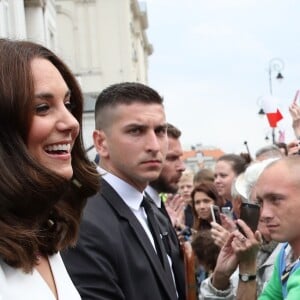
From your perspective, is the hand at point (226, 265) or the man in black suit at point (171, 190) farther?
the hand at point (226, 265)

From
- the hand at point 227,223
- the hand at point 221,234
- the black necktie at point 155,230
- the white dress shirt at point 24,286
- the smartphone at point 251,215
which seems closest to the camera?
the white dress shirt at point 24,286

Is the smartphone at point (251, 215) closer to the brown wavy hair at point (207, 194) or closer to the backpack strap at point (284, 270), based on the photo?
the backpack strap at point (284, 270)

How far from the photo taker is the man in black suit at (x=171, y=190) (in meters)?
2.90

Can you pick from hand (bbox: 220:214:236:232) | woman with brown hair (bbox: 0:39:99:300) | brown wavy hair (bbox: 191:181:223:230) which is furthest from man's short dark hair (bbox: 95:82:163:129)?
brown wavy hair (bbox: 191:181:223:230)

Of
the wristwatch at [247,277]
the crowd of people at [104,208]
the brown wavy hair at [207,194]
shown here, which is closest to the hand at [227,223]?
the crowd of people at [104,208]

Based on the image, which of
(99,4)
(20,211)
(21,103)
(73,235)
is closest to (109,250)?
(73,235)

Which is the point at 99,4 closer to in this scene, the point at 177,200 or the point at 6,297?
the point at 177,200

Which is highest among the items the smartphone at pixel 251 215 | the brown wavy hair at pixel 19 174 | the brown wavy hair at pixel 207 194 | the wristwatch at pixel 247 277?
the brown wavy hair at pixel 19 174

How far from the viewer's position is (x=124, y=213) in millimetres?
2504

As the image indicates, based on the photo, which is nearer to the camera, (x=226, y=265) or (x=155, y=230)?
(x=155, y=230)

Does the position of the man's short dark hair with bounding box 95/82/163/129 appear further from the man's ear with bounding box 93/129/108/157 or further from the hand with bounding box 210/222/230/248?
the hand with bounding box 210/222/230/248

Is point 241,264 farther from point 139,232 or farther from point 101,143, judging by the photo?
point 101,143

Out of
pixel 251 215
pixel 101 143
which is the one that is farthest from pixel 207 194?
pixel 101 143

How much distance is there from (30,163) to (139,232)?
3.54ft
